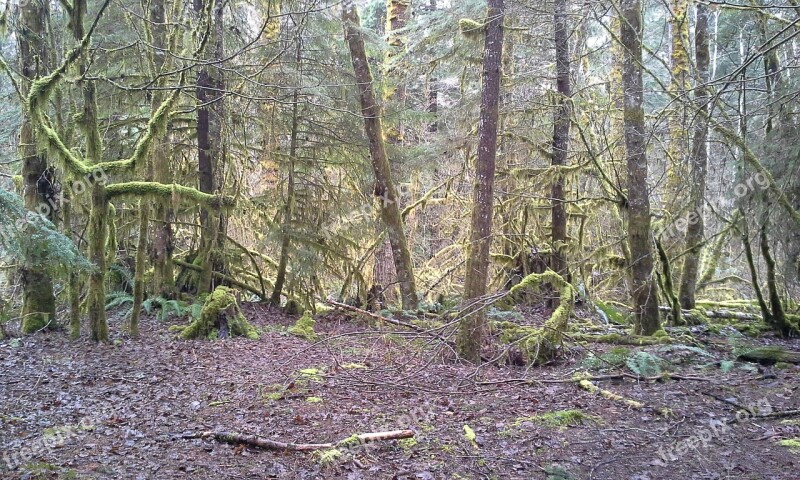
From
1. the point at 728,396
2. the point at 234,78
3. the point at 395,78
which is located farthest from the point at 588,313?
the point at 234,78

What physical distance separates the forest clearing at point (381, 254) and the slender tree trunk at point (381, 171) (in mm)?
59

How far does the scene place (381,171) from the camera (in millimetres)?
11750

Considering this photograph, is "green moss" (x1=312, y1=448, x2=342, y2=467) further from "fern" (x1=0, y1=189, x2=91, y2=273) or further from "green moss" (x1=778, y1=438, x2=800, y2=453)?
"green moss" (x1=778, y1=438, x2=800, y2=453)

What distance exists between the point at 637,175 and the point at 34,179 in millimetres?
10152

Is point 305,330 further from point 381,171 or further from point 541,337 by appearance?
point 541,337

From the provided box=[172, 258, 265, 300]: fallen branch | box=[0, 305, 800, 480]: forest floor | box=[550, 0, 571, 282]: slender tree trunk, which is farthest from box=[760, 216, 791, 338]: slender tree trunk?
box=[172, 258, 265, 300]: fallen branch

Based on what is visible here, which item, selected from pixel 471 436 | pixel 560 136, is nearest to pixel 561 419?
→ pixel 471 436

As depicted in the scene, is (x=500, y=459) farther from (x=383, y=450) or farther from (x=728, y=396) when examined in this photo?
(x=728, y=396)

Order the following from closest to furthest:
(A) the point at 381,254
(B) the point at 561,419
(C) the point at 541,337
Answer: (B) the point at 561,419, (C) the point at 541,337, (A) the point at 381,254

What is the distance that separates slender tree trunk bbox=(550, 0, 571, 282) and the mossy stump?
251 inches

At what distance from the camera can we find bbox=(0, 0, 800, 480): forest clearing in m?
5.20

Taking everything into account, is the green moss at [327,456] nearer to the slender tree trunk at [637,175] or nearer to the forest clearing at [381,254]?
the forest clearing at [381,254]

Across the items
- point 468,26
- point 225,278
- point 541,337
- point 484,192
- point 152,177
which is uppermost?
point 468,26

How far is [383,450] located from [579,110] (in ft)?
30.4
